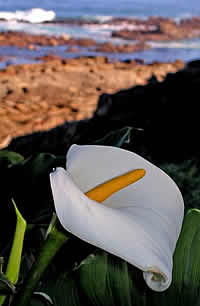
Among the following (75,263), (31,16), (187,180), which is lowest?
(187,180)

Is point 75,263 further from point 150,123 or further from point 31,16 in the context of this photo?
point 150,123

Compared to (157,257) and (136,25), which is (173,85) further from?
(157,257)

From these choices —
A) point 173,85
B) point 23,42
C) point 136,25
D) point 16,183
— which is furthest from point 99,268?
point 173,85

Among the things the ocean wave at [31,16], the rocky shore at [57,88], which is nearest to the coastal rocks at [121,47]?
the rocky shore at [57,88]

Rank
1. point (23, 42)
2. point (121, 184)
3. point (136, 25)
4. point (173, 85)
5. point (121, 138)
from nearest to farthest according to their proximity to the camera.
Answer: point (121, 184) < point (121, 138) < point (23, 42) < point (136, 25) < point (173, 85)

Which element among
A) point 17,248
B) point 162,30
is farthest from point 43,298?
point 162,30

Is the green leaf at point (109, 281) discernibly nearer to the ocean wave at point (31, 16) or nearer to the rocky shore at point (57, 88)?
the rocky shore at point (57, 88)

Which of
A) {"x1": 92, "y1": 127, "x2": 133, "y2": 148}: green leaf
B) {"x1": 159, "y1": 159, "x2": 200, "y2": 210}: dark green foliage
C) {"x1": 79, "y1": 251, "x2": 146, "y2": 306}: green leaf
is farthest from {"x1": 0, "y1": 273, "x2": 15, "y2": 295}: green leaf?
{"x1": 159, "y1": 159, "x2": 200, "y2": 210}: dark green foliage
